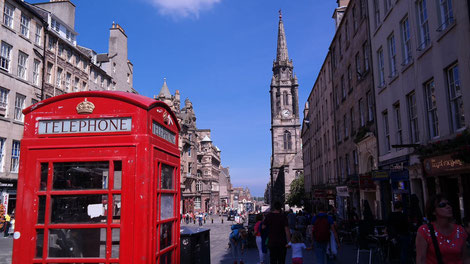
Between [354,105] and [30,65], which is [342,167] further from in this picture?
[30,65]

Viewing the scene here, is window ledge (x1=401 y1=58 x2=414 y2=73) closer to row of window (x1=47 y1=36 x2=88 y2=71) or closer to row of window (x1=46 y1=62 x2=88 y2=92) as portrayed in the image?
row of window (x1=46 y1=62 x2=88 y2=92)

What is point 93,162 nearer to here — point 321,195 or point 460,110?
point 460,110

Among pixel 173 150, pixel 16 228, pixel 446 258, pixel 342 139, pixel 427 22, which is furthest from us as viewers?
pixel 342 139

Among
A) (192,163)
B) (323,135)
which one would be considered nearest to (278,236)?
(323,135)

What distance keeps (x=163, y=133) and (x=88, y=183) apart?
1.40 m

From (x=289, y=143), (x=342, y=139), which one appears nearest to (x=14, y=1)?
(x=342, y=139)

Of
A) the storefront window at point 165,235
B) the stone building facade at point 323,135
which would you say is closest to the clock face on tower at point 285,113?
the stone building facade at point 323,135

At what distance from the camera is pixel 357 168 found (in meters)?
22.9

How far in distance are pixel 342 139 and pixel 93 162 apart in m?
23.8

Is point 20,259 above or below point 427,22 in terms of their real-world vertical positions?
below

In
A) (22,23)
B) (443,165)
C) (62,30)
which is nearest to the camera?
(443,165)

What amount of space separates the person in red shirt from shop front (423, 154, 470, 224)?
6.87 m

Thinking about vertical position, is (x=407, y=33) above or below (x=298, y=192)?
above

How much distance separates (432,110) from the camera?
13047 millimetres
